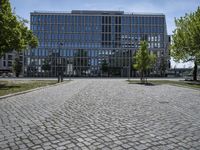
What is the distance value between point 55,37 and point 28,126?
101445mm

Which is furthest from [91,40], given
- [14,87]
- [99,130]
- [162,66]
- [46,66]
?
[99,130]

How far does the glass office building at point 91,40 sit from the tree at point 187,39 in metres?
65.3

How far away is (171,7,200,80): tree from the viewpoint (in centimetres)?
3152

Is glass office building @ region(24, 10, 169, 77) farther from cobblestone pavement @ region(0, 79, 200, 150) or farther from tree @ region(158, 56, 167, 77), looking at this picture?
cobblestone pavement @ region(0, 79, 200, 150)

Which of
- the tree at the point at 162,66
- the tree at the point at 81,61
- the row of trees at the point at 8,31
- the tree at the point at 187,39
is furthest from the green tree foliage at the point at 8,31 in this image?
the tree at the point at 162,66

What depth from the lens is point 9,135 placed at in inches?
231

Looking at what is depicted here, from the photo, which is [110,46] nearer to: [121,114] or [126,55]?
[126,55]

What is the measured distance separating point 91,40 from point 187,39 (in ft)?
247

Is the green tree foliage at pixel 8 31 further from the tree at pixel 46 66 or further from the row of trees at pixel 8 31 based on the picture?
the tree at pixel 46 66

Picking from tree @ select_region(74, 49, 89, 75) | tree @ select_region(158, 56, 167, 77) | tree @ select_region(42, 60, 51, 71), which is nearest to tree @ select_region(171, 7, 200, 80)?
tree @ select_region(158, 56, 167, 77)

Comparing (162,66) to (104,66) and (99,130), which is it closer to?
(104,66)

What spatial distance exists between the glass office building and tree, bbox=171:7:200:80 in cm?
6526

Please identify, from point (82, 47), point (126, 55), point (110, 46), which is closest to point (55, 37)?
point (82, 47)

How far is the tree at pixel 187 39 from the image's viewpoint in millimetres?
31516
